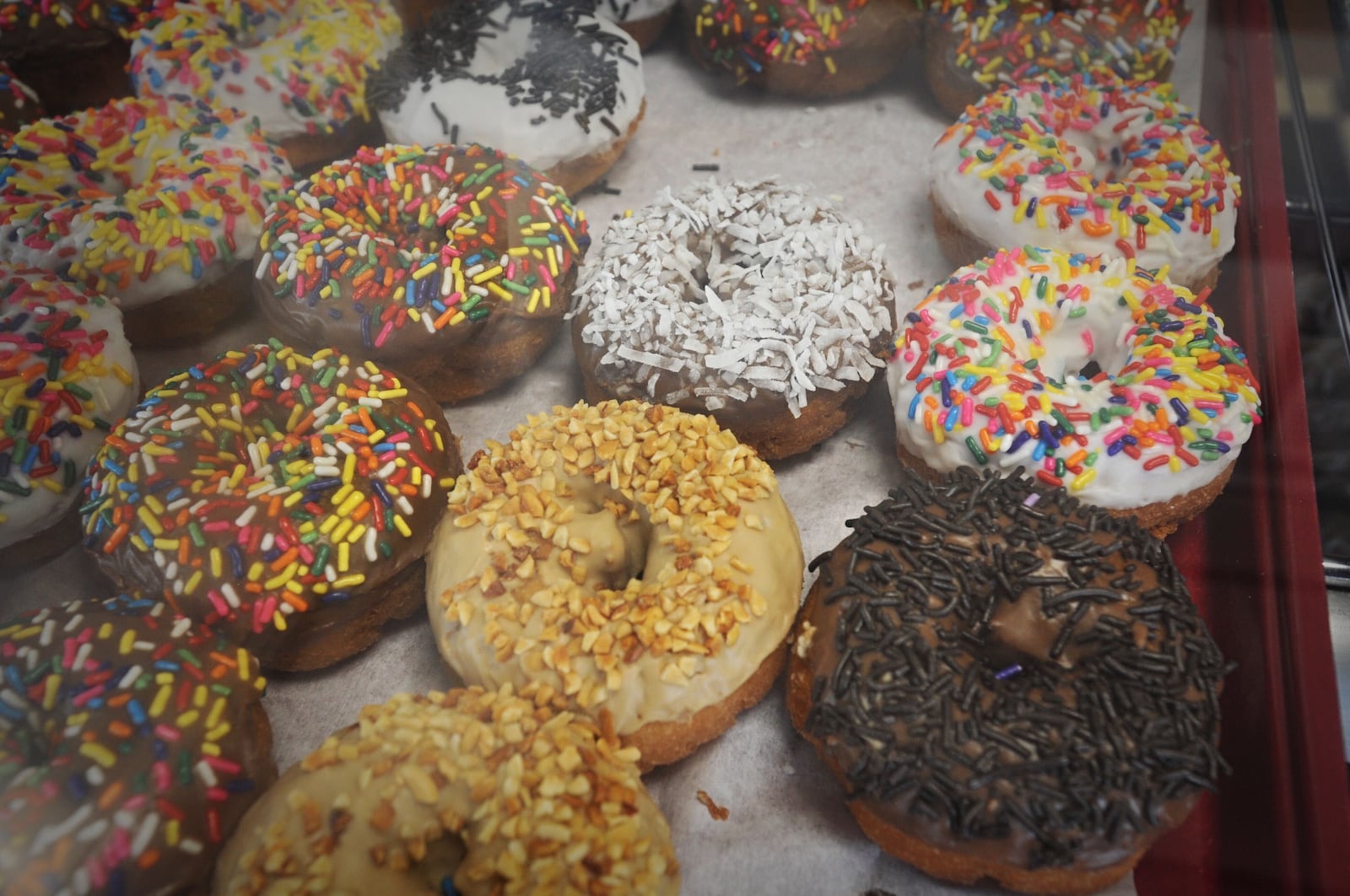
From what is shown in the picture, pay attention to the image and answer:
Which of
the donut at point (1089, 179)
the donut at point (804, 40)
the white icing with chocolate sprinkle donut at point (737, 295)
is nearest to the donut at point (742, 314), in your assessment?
the white icing with chocolate sprinkle donut at point (737, 295)

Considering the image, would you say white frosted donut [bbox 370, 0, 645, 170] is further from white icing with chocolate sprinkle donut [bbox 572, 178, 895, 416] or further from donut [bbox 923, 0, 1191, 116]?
donut [bbox 923, 0, 1191, 116]

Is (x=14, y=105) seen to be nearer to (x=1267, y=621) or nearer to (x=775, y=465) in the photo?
(x=775, y=465)

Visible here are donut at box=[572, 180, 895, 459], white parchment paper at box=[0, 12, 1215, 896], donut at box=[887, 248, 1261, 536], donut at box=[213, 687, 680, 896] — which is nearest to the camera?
donut at box=[213, 687, 680, 896]

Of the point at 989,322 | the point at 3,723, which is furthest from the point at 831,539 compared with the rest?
the point at 3,723

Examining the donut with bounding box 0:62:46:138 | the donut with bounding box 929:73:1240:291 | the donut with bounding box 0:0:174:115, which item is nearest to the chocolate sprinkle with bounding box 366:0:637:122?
the donut with bounding box 0:0:174:115

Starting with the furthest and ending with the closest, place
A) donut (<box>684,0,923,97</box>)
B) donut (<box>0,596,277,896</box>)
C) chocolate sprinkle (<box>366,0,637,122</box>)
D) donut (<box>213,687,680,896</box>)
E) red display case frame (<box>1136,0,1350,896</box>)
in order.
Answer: donut (<box>684,0,923,97</box>) < chocolate sprinkle (<box>366,0,637,122</box>) < red display case frame (<box>1136,0,1350,896</box>) < donut (<box>213,687,680,896</box>) < donut (<box>0,596,277,896</box>)

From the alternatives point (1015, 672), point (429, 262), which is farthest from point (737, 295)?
point (1015, 672)
